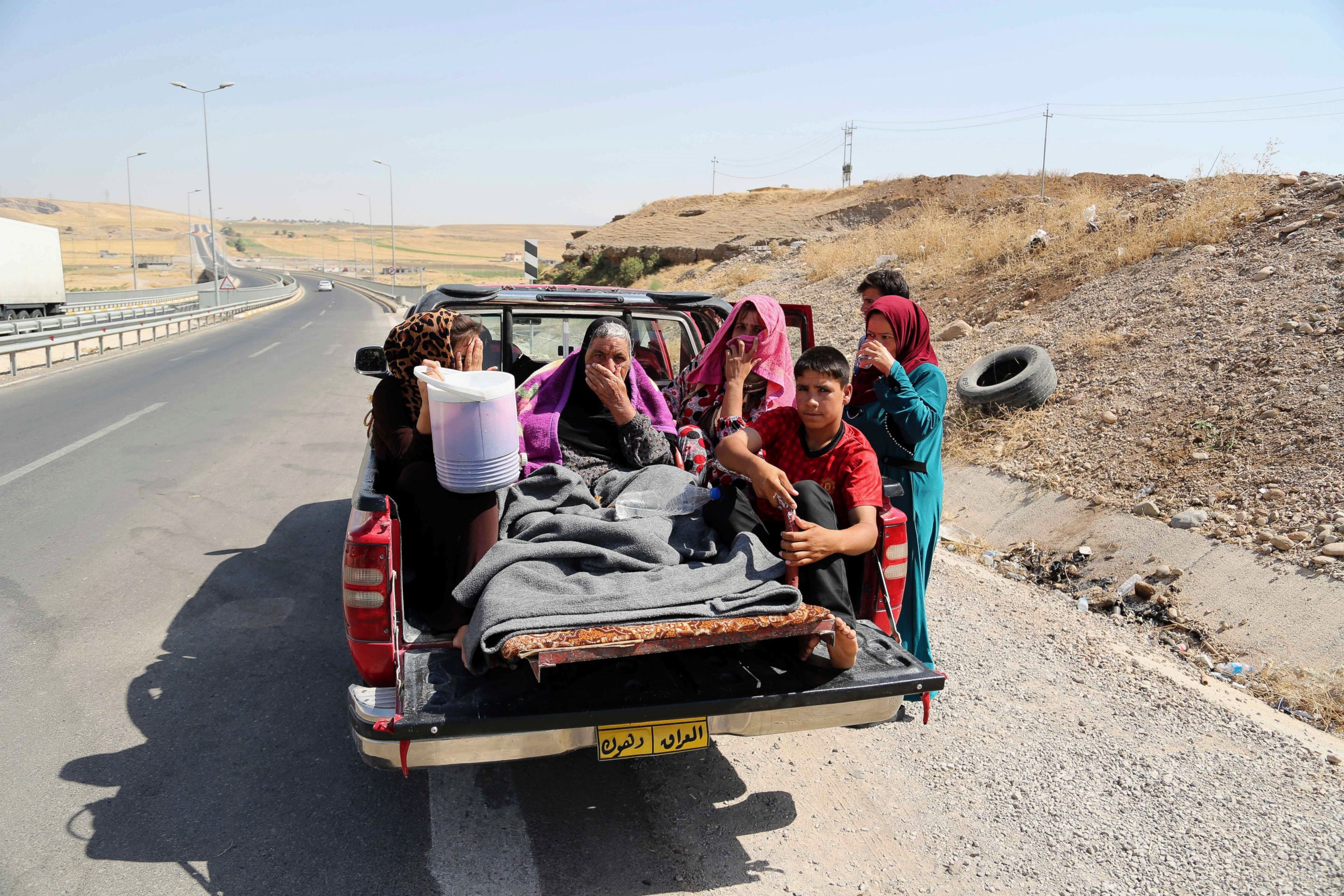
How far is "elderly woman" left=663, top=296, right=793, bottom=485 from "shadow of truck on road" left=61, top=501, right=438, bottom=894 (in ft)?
6.81

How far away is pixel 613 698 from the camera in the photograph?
9.11 feet

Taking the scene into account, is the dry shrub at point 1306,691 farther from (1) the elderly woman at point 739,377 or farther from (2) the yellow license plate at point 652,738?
(2) the yellow license plate at point 652,738

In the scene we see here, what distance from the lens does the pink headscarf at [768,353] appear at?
4336 mm

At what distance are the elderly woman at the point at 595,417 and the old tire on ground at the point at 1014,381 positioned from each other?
228 inches

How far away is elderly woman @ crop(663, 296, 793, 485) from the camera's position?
14.1ft

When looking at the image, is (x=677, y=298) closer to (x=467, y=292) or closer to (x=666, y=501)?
(x=467, y=292)

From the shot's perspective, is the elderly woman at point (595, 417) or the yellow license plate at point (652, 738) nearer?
the yellow license plate at point (652, 738)

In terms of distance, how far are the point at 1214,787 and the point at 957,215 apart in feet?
68.8

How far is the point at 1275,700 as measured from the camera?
169 inches

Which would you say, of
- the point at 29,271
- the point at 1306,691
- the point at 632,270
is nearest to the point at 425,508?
the point at 1306,691

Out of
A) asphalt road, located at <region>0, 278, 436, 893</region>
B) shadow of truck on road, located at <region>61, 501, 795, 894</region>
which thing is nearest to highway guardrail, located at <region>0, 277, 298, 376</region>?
asphalt road, located at <region>0, 278, 436, 893</region>

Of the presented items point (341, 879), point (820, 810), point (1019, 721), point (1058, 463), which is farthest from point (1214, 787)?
point (1058, 463)

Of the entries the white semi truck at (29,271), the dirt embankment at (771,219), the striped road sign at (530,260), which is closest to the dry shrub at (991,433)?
the striped road sign at (530,260)

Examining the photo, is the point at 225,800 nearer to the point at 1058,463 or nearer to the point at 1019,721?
the point at 1019,721
